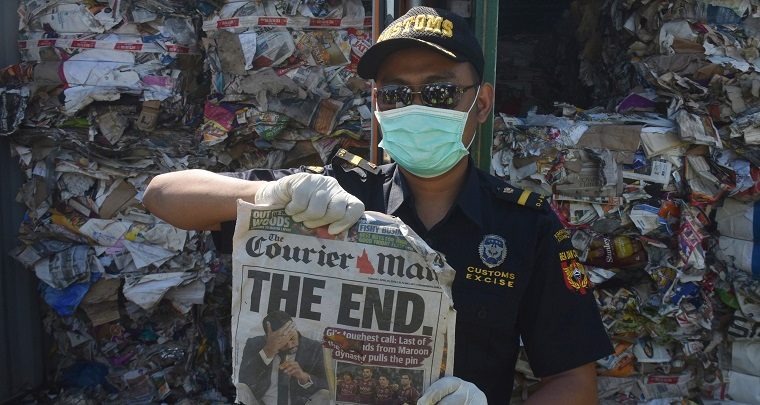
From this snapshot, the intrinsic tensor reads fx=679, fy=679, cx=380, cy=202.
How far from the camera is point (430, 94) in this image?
5.12ft

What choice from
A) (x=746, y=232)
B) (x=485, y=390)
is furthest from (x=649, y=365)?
(x=485, y=390)

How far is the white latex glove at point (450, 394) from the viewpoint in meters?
1.13

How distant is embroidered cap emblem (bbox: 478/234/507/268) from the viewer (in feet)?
4.83

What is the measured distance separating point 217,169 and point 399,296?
8.02 feet

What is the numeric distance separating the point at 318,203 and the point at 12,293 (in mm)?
2995

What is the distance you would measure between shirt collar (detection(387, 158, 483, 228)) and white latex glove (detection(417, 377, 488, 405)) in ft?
1.45

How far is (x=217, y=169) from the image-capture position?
11.3ft

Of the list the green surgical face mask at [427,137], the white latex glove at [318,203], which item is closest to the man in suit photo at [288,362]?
the white latex glove at [318,203]

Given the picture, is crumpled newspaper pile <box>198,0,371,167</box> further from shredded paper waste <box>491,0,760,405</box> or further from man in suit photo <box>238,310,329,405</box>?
man in suit photo <box>238,310,329,405</box>

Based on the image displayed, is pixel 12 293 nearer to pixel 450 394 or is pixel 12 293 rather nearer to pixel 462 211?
pixel 462 211

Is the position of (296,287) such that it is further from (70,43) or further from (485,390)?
(70,43)

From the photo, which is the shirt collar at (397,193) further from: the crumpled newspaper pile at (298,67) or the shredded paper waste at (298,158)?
the crumpled newspaper pile at (298,67)

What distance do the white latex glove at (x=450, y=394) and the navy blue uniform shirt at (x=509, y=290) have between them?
0.28 m

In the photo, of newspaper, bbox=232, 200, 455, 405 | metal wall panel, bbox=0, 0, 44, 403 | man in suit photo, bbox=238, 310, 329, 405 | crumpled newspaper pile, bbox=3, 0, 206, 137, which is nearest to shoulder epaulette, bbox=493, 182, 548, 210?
newspaper, bbox=232, 200, 455, 405
